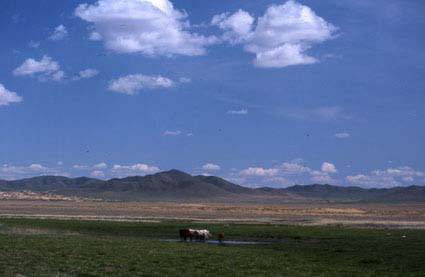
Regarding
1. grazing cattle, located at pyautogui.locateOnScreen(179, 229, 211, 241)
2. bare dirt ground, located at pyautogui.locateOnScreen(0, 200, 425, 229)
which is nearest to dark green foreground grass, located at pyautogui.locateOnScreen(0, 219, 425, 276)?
grazing cattle, located at pyautogui.locateOnScreen(179, 229, 211, 241)

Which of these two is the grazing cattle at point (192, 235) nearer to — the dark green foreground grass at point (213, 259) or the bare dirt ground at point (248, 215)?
the dark green foreground grass at point (213, 259)

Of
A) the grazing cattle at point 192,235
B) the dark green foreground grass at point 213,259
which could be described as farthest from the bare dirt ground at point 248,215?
the dark green foreground grass at point 213,259

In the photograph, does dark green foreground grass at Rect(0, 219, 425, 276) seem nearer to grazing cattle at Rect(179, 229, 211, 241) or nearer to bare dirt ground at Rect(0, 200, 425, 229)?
grazing cattle at Rect(179, 229, 211, 241)

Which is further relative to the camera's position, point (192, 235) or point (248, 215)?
point (248, 215)

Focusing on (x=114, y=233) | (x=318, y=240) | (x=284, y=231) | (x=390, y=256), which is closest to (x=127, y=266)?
(x=390, y=256)

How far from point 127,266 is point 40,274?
13.6ft

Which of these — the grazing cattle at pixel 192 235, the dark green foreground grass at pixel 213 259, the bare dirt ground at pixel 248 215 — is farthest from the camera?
the bare dirt ground at pixel 248 215

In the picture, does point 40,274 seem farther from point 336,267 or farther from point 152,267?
point 336,267

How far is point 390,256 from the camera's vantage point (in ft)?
104

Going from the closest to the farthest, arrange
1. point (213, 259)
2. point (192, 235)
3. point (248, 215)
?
point (213, 259) < point (192, 235) < point (248, 215)

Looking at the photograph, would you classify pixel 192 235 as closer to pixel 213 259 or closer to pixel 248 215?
pixel 213 259

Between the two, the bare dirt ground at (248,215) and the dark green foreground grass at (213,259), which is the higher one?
the bare dirt ground at (248,215)

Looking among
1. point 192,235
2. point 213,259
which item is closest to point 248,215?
point 192,235

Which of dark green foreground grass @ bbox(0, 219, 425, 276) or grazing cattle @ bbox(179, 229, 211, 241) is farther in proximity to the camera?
grazing cattle @ bbox(179, 229, 211, 241)
